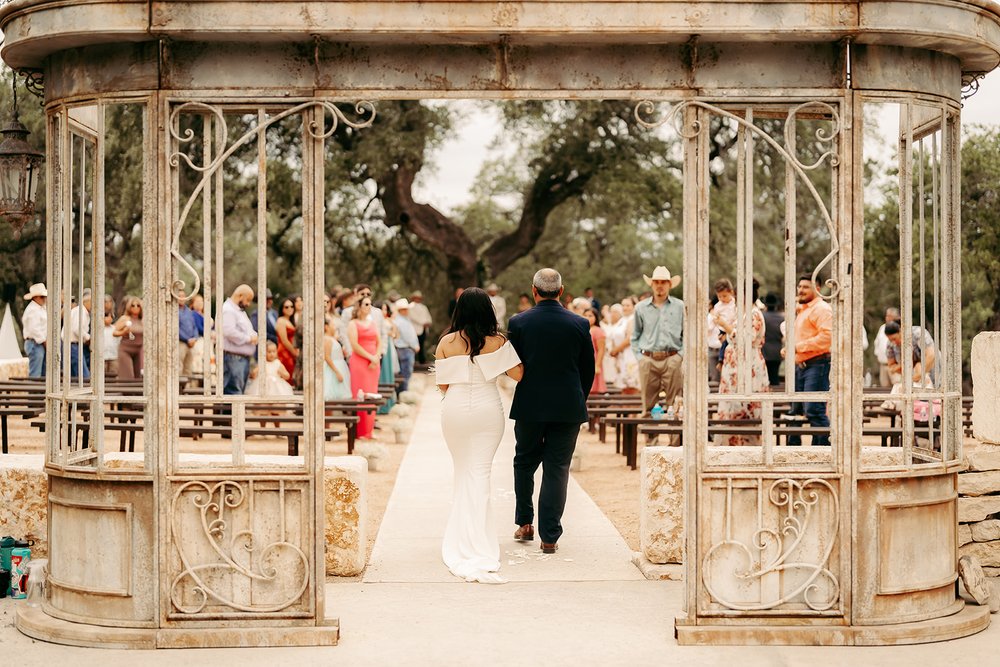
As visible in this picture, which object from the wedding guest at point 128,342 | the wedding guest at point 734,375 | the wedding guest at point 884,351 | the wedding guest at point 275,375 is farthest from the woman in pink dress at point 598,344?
the wedding guest at point 128,342

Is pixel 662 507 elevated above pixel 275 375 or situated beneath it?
situated beneath

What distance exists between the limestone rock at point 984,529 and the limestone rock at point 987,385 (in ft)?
1.71

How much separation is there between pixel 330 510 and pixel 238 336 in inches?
292

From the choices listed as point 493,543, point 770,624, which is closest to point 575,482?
point 493,543

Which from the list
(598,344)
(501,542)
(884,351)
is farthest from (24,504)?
(884,351)

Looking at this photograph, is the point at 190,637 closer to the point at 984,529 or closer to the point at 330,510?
the point at 330,510

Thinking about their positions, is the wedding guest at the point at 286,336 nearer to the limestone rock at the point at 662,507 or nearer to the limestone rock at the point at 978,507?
the limestone rock at the point at 662,507

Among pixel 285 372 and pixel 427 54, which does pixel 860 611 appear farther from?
pixel 285 372

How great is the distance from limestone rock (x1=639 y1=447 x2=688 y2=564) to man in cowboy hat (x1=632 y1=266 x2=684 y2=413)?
201 inches

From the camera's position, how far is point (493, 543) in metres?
8.47

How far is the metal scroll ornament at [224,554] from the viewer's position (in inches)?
267

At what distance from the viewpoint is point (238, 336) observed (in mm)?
15422

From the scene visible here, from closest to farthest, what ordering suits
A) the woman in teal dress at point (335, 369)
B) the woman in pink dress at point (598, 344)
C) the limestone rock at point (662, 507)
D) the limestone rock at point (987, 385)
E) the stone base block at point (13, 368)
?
1. the limestone rock at point (987, 385)
2. the limestone rock at point (662, 507)
3. the woman in teal dress at point (335, 369)
4. the woman in pink dress at point (598, 344)
5. the stone base block at point (13, 368)

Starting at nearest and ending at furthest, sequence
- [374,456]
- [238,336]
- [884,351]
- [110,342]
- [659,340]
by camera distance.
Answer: [659,340] → [374,456] → [238,336] → [110,342] → [884,351]
